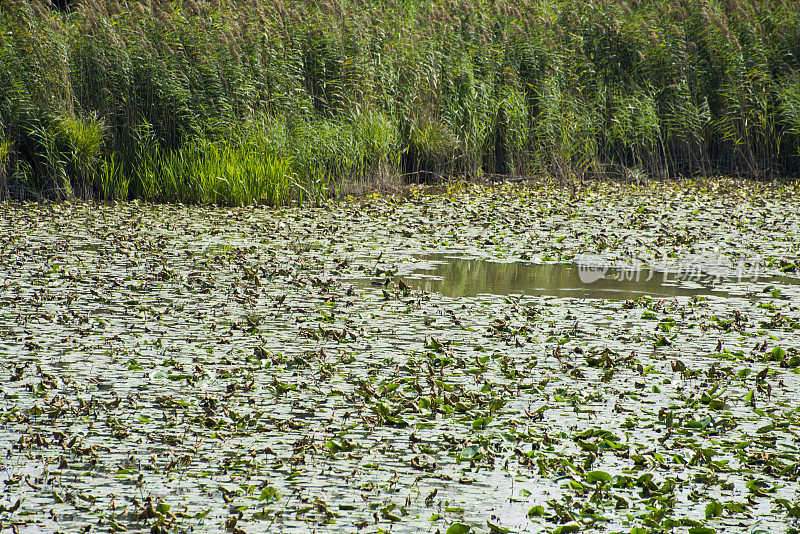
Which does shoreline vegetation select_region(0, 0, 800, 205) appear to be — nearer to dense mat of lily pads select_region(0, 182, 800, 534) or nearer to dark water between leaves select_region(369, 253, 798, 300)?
dense mat of lily pads select_region(0, 182, 800, 534)

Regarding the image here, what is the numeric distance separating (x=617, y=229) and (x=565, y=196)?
7.66 ft

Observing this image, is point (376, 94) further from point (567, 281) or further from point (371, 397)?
point (371, 397)

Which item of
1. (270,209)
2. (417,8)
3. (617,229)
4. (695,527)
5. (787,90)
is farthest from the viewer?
(417,8)

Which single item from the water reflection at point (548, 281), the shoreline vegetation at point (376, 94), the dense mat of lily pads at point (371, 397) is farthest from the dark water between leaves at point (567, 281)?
the shoreline vegetation at point (376, 94)

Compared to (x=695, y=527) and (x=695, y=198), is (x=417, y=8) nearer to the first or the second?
(x=695, y=198)

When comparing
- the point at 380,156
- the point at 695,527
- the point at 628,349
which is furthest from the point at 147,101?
the point at 695,527

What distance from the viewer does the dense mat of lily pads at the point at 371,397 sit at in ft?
10.6

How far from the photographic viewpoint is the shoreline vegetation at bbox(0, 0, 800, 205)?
11.0 metres

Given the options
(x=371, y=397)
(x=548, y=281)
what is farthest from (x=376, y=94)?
(x=371, y=397)

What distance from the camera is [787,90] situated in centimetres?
1338

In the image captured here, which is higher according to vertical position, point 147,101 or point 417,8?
point 417,8

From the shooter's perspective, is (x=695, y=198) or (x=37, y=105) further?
(x=695, y=198)

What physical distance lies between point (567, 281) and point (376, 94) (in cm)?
581

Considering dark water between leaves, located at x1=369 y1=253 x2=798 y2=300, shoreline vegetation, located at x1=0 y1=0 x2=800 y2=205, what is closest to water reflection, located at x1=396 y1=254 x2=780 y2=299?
dark water between leaves, located at x1=369 y1=253 x2=798 y2=300
